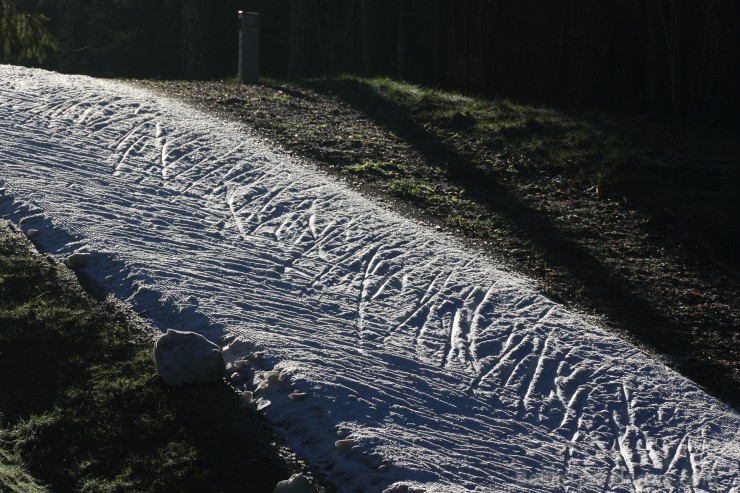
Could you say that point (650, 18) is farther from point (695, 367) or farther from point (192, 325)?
point (192, 325)

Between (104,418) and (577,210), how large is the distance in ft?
15.0

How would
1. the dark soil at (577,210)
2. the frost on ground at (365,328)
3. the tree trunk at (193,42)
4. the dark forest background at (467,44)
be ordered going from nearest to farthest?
the frost on ground at (365,328) < the dark soil at (577,210) < the dark forest background at (467,44) < the tree trunk at (193,42)

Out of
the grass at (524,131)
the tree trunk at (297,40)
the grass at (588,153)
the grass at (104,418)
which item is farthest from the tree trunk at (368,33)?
the grass at (104,418)

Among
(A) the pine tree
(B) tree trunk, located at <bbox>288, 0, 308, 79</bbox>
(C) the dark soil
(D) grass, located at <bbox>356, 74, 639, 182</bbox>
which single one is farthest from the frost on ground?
(B) tree trunk, located at <bbox>288, 0, 308, 79</bbox>

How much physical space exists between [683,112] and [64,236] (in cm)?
782

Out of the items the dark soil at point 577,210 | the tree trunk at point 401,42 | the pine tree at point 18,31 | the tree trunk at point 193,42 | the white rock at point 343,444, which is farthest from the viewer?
the tree trunk at point 401,42

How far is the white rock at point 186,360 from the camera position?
5172 mm

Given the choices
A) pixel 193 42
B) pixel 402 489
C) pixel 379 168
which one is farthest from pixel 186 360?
pixel 193 42

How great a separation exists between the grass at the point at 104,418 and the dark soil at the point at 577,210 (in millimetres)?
2623

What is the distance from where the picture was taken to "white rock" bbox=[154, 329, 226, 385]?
17.0ft

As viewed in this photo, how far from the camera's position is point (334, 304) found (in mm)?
6312

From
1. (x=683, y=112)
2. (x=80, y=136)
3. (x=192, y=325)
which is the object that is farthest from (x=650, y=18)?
(x=192, y=325)

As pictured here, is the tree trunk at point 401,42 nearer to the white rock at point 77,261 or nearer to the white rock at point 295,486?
the white rock at point 77,261

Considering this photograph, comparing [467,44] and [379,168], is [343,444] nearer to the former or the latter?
[379,168]
